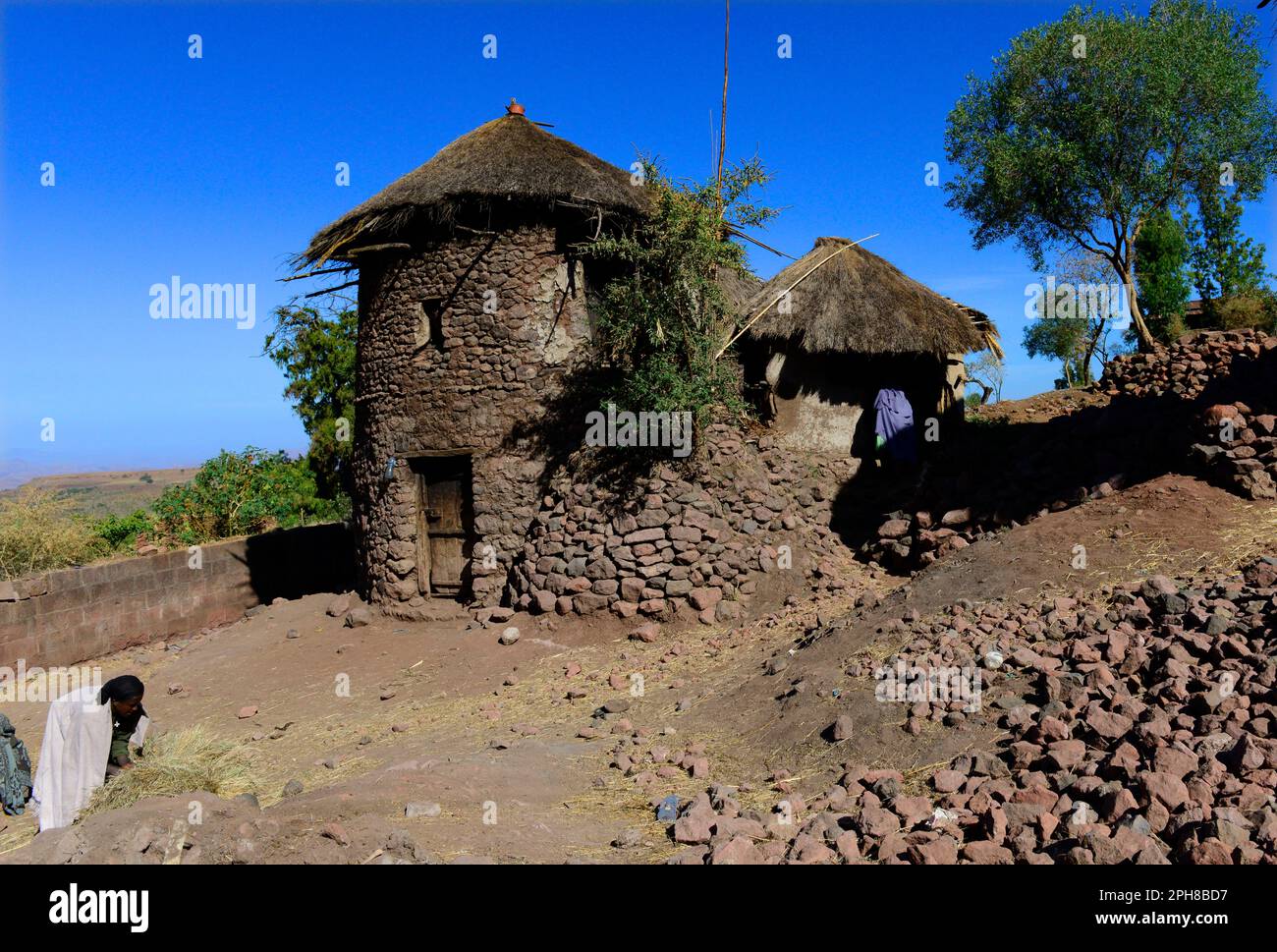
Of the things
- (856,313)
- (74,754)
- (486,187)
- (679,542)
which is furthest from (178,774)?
(856,313)

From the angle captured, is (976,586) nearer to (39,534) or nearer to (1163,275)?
(39,534)

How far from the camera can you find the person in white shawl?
4824 millimetres

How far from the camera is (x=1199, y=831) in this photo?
10.7 ft

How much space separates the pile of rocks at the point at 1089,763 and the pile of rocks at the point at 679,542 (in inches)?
144

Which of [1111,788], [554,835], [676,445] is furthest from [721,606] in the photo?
[1111,788]

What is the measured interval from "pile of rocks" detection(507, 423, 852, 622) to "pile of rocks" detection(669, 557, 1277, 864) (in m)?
3.66

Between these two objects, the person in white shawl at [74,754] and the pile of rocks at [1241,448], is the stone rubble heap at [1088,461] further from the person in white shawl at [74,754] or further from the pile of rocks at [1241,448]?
the person in white shawl at [74,754]

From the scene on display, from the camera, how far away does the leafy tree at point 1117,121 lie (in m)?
16.3

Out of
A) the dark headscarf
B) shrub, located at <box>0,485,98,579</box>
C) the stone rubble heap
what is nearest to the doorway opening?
the stone rubble heap

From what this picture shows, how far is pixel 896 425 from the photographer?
36.1 ft

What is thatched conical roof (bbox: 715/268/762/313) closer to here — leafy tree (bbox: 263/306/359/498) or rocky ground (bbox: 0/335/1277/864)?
rocky ground (bbox: 0/335/1277/864)

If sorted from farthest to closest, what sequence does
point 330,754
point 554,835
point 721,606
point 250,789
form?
point 721,606, point 330,754, point 250,789, point 554,835
